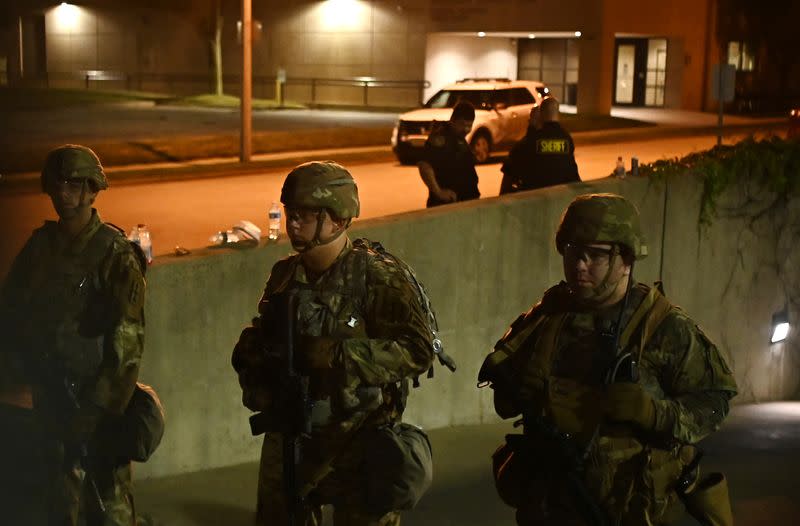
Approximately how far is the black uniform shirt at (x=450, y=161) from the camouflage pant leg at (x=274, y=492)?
572cm

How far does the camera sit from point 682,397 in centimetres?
374

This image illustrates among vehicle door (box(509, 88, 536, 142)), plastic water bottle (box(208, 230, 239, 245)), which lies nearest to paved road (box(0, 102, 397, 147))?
vehicle door (box(509, 88, 536, 142))

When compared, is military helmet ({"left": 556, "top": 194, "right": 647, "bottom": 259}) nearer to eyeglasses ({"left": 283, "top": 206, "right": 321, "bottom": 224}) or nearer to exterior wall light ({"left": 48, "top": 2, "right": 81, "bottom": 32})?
eyeglasses ({"left": 283, "top": 206, "right": 321, "bottom": 224})

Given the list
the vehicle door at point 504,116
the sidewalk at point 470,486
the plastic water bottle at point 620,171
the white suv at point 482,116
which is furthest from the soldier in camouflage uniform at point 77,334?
the vehicle door at point 504,116

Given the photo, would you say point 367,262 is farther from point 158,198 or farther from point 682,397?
point 158,198

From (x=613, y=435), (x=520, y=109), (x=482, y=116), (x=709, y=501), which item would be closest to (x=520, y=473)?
(x=613, y=435)

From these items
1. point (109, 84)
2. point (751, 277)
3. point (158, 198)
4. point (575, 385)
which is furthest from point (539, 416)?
point (109, 84)

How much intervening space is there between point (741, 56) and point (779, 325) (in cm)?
3132

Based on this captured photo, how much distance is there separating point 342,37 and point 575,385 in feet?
131

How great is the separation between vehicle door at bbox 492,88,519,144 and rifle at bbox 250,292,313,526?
19.8 meters

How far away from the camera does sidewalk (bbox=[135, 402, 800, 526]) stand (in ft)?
22.1

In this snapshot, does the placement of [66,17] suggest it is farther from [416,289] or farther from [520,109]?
[416,289]

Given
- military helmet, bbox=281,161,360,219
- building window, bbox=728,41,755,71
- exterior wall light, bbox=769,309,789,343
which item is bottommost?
exterior wall light, bbox=769,309,789,343

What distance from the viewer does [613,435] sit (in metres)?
3.80
